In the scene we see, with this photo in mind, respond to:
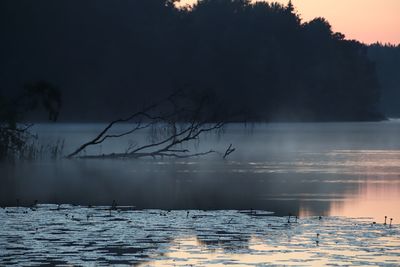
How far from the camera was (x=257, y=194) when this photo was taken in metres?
25.8

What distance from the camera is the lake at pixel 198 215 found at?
50.8 ft

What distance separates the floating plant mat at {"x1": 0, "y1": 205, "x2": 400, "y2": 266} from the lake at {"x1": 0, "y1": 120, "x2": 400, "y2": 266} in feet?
0.06

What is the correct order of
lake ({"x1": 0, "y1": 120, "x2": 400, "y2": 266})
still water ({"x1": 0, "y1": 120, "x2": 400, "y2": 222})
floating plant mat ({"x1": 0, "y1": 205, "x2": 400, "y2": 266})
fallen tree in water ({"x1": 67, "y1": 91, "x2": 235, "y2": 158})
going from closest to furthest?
floating plant mat ({"x1": 0, "y1": 205, "x2": 400, "y2": 266})
lake ({"x1": 0, "y1": 120, "x2": 400, "y2": 266})
still water ({"x1": 0, "y1": 120, "x2": 400, "y2": 222})
fallen tree in water ({"x1": 67, "y1": 91, "x2": 235, "y2": 158})

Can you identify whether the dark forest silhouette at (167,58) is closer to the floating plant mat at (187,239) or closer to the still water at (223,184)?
the still water at (223,184)

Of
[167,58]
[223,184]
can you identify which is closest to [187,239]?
[223,184]

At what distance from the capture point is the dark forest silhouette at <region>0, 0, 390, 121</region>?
122m

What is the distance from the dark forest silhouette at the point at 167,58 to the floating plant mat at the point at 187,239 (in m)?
81.7

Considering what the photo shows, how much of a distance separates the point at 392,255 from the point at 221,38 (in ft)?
428

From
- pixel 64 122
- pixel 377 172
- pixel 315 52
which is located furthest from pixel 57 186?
pixel 315 52

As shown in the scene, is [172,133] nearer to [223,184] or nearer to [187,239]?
[223,184]

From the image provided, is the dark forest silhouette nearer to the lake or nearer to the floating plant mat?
the lake

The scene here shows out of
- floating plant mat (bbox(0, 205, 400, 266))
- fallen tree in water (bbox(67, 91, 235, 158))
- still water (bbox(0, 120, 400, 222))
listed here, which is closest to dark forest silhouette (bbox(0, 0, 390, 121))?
fallen tree in water (bbox(67, 91, 235, 158))

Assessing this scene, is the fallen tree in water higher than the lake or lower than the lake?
higher

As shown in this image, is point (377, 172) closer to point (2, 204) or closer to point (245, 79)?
point (2, 204)
